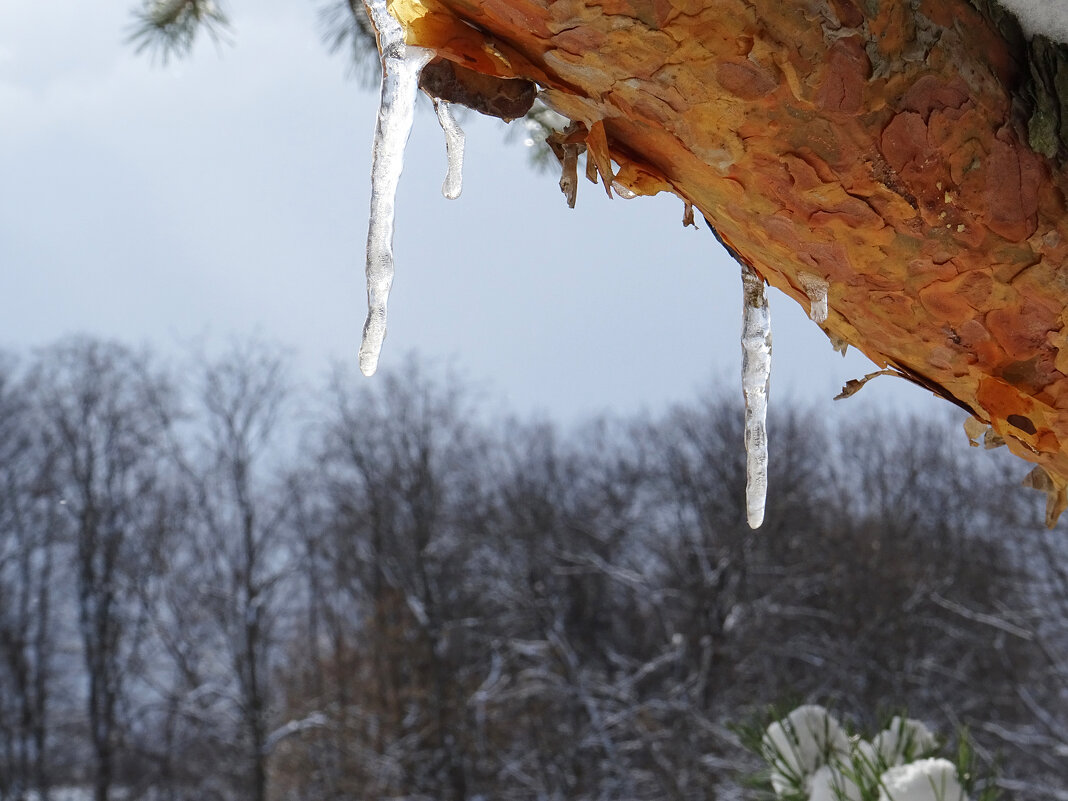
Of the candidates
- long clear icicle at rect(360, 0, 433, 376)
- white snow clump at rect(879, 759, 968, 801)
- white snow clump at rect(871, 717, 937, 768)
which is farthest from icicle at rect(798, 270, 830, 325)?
white snow clump at rect(871, 717, 937, 768)

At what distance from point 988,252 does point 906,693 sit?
10640 millimetres

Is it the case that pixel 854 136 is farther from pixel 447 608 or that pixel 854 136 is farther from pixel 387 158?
pixel 447 608

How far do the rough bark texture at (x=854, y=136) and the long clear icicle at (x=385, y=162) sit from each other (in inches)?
1.6

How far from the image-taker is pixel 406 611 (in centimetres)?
1053

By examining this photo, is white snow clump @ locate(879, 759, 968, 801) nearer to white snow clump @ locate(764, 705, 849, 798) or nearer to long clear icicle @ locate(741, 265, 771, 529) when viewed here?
white snow clump @ locate(764, 705, 849, 798)

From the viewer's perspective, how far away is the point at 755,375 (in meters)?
0.85

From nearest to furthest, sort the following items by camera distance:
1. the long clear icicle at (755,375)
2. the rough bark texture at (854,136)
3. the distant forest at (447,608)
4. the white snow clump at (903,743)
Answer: the rough bark texture at (854,136) → the long clear icicle at (755,375) → the white snow clump at (903,743) → the distant forest at (447,608)

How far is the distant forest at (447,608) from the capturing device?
975 centimetres

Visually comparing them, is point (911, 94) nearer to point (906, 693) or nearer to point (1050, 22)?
→ point (1050, 22)

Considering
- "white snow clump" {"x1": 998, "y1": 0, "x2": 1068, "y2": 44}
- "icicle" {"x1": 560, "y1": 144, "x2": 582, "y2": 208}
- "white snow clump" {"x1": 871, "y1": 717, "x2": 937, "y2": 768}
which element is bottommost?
"white snow clump" {"x1": 871, "y1": 717, "x2": 937, "y2": 768}

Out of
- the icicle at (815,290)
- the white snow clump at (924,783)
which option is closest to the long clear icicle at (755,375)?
the icicle at (815,290)

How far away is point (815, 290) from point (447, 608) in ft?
34.4

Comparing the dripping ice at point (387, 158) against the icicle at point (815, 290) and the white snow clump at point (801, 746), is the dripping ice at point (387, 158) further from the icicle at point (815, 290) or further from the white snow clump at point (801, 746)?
the white snow clump at point (801, 746)

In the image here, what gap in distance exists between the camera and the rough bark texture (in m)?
0.48
